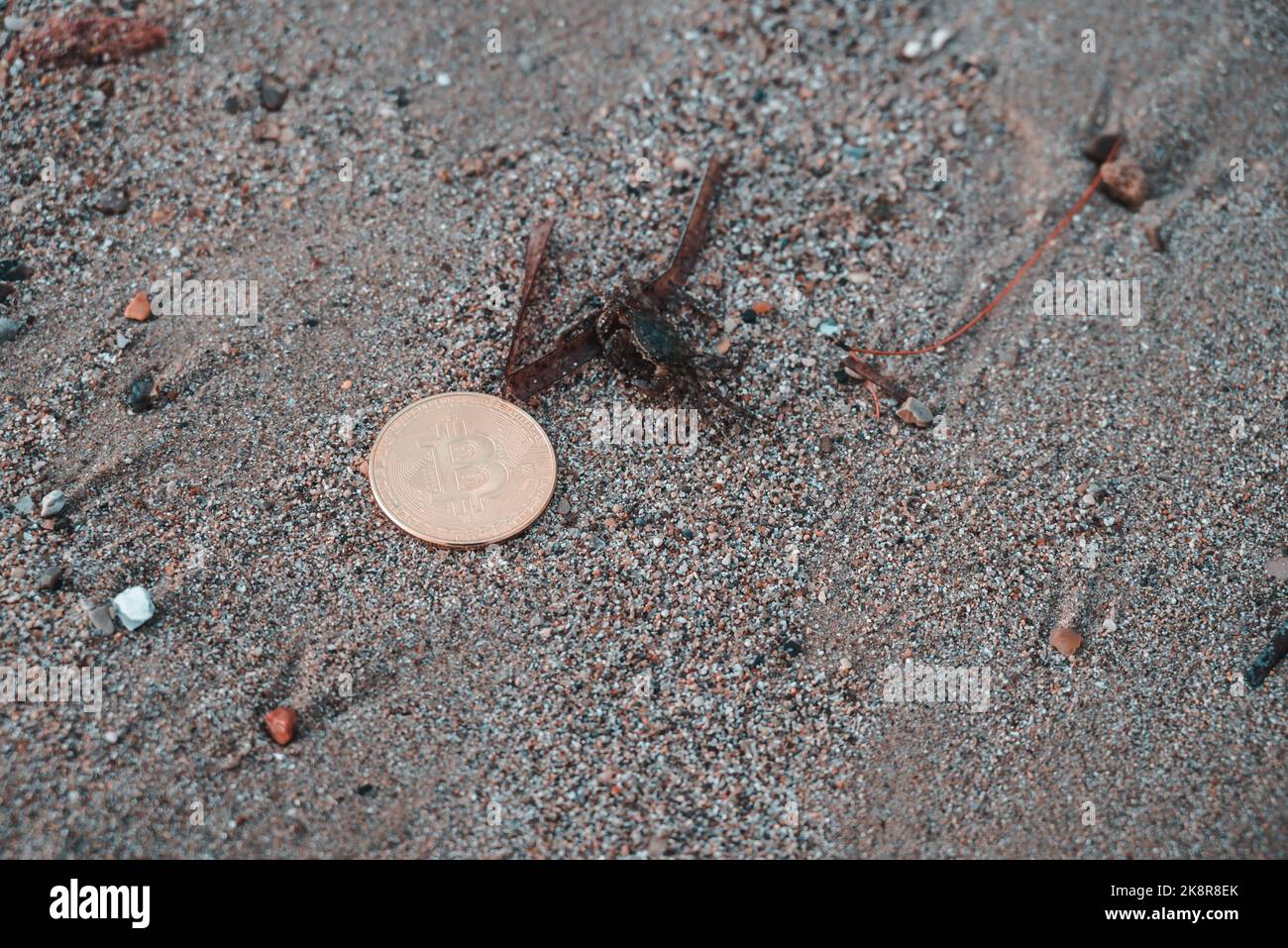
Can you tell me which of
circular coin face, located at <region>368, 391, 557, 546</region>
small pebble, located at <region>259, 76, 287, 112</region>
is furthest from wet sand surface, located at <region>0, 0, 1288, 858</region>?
circular coin face, located at <region>368, 391, 557, 546</region>

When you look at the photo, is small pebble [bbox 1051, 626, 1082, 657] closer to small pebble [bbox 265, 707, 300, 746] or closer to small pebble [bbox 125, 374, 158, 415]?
small pebble [bbox 265, 707, 300, 746]

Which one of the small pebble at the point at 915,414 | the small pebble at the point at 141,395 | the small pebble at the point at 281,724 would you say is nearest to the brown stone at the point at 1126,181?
the small pebble at the point at 915,414

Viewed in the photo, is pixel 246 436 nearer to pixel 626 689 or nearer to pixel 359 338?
pixel 359 338

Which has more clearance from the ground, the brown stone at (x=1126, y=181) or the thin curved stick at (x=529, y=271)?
the brown stone at (x=1126, y=181)

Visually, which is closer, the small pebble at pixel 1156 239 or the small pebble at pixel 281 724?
the small pebble at pixel 281 724

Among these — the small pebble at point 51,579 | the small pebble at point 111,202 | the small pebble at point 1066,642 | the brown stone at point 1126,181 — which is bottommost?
the small pebble at point 51,579

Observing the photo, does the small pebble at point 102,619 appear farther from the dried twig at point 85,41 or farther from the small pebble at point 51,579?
the dried twig at point 85,41

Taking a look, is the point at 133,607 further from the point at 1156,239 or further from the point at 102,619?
the point at 1156,239
